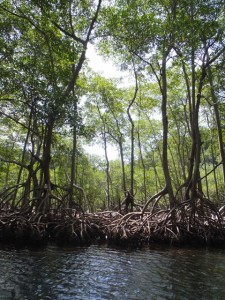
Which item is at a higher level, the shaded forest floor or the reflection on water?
the shaded forest floor

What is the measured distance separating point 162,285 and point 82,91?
14090 mm

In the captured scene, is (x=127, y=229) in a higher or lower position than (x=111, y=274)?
higher

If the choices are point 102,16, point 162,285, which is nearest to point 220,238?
point 162,285

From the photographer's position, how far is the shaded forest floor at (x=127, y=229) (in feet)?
28.9

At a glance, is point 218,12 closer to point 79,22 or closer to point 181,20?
point 181,20

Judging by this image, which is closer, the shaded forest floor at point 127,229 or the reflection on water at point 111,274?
the reflection on water at point 111,274

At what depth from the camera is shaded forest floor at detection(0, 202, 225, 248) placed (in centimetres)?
882

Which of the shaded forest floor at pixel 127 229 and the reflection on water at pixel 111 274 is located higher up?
the shaded forest floor at pixel 127 229

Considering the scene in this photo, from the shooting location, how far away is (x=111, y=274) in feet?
19.3

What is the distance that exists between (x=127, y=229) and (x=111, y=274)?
3.60 m

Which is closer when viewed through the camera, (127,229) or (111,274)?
(111,274)

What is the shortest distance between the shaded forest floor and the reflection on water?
917 millimetres

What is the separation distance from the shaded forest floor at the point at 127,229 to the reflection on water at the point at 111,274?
917 millimetres

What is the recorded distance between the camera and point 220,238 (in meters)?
9.35
